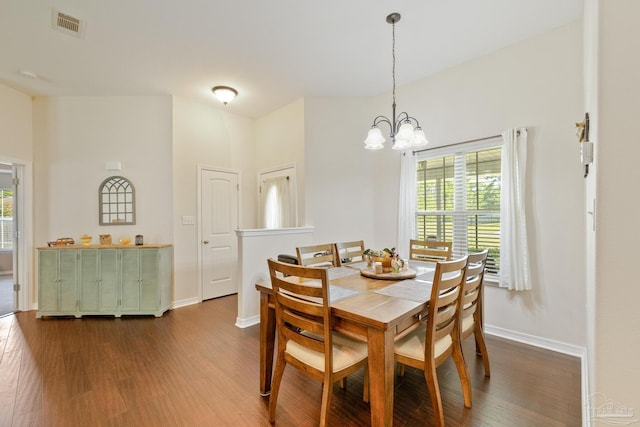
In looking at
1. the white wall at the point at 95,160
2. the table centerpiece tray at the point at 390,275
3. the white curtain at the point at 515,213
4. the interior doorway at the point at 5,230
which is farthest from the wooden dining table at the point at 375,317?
the interior doorway at the point at 5,230

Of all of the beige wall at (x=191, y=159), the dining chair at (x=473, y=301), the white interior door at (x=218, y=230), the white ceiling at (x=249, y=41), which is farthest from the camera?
the white interior door at (x=218, y=230)

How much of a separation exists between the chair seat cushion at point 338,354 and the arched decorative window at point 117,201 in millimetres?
3515

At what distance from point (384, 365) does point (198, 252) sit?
3.57 meters

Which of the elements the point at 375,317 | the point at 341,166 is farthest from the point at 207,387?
the point at 341,166

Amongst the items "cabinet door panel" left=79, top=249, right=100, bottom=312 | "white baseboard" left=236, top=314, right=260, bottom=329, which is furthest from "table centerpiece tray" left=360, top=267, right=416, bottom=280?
"cabinet door panel" left=79, top=249, right=100, bottom=312

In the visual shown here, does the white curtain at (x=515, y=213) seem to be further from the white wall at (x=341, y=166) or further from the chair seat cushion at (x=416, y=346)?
the white wall at (x=341, y=166)

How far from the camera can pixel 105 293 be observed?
3561 mm

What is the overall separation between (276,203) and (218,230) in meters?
1.01

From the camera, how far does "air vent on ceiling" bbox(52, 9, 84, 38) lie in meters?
2.40

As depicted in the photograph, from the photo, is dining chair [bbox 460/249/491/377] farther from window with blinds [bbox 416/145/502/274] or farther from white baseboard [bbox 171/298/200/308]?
white baseboard [bbox 171/298/200/308]

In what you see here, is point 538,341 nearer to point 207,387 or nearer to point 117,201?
point 207,387

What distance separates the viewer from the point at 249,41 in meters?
2.81

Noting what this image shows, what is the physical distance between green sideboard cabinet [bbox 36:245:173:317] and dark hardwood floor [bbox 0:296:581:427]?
1.79 ft

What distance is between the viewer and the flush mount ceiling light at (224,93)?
3.75m
